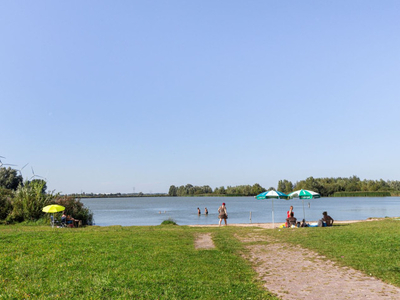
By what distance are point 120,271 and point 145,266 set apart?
0.96 m

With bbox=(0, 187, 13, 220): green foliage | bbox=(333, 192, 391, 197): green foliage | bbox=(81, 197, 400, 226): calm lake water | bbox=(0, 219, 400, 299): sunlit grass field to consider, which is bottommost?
bbox=(81, 197, 400, 226): calm lake water

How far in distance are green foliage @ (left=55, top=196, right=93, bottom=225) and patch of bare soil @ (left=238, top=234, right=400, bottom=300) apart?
23.3 meters

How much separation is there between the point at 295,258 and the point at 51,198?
2488 centimetres

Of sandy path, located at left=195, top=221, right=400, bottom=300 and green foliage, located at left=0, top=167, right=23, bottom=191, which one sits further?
green foliage, located at left=0, top=167, right=23, bottom=191

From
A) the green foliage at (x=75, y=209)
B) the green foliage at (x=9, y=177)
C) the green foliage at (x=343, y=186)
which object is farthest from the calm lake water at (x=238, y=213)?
the green foliage at (x=343, y=186)

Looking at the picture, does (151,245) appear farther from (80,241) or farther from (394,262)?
(394,262)

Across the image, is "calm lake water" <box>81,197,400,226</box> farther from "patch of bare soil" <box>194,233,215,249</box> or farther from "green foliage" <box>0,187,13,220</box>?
"patch of bare soil" <box>194,233,215,249</box>

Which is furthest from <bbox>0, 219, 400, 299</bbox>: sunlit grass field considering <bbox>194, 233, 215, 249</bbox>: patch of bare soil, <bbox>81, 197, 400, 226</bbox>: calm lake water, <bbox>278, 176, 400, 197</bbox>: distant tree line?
<bbox>278, 176, 400, 197</bbox>: distant tree line

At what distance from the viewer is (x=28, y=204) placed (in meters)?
28.7

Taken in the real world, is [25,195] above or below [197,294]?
above

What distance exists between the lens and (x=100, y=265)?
9992 mm

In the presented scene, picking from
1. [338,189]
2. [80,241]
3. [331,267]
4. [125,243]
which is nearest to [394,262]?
[331,267]

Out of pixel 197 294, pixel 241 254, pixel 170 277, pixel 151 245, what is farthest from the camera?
pixel 151 245

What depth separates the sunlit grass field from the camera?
24.7 ft
